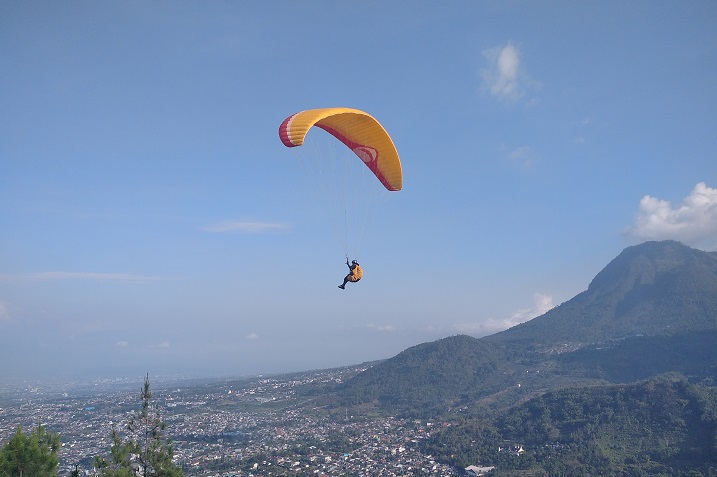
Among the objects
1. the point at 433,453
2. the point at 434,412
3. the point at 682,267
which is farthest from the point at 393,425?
the point at 682,267

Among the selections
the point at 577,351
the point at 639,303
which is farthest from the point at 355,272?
the point at 639,303

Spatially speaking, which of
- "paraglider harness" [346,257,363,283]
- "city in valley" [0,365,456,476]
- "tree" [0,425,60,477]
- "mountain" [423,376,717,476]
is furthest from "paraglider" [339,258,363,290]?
"mountain" [423,376,717,476]

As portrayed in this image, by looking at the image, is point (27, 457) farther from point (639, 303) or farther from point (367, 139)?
point (639, 303)

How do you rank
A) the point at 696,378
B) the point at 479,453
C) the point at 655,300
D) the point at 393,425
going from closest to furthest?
the point at 479,453
the point at 393,425
the point at 696,378
the point at 655,300

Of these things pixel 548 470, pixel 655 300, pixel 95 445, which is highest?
pixel 655 300

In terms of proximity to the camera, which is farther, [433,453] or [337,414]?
[337,414]

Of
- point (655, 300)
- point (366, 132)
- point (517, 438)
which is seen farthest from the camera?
point (655, 300)

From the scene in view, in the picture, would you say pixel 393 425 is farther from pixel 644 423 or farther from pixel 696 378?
pixel 696 378
